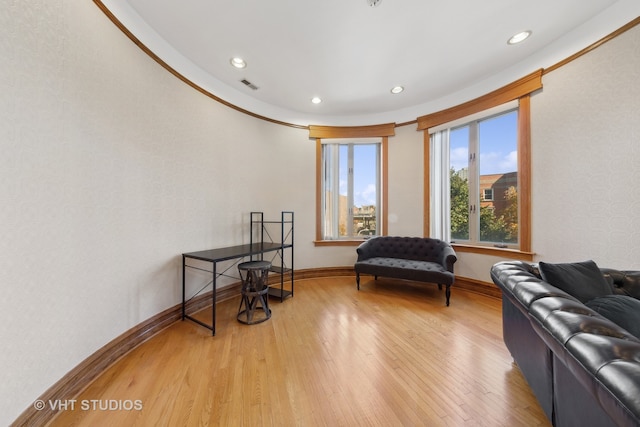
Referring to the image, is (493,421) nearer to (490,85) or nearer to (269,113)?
(490,85)

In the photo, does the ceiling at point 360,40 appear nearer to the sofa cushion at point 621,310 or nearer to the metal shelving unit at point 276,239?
the metal shelving unit at point 276,239

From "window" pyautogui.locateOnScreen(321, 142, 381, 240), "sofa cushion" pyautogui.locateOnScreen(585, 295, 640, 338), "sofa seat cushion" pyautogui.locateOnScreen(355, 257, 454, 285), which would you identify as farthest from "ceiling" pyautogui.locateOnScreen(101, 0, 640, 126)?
"sofa seat cushion" pyautogui.locateOnScreen(355, 257, 454, 285)

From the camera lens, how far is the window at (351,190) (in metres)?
4.22

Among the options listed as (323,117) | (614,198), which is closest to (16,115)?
(323,117)

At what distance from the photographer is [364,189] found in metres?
4.26

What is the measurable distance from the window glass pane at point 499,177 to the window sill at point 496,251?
23 cm

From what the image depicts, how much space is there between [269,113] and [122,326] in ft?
10.8

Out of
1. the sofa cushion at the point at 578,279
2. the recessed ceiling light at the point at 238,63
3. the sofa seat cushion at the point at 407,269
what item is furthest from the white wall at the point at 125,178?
the sofa cushion at the point at 578,279

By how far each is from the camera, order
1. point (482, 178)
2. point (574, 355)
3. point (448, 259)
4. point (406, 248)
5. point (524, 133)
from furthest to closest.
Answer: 1. point (406, 248)
2. point (482, 178)
3. point (448, 259)
4. point (524, 133)
5. point (574, 355)

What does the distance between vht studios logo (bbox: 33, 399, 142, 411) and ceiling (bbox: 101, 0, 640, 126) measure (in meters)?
2.82

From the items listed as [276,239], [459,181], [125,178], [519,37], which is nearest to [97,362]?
[125,178]

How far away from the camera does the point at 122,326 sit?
1817 millimetres

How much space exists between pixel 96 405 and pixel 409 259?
12.1 ft

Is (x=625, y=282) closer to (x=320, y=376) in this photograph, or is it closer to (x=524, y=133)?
(x=524, y=133)
